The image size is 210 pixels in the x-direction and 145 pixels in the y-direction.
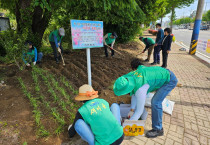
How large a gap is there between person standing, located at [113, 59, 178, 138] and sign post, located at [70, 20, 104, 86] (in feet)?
3.35

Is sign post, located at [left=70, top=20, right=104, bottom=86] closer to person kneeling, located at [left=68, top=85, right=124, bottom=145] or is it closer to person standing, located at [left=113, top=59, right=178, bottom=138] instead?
person standing, located at [left=113, top=59, right=178, bottom=138]

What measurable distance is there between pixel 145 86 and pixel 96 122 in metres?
0.91

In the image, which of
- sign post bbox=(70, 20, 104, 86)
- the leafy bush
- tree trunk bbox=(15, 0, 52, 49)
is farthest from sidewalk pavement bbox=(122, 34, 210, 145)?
tree trunk bbox=(15, 0, 52, 49)

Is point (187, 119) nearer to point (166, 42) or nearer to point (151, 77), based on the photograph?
point (151, 77)

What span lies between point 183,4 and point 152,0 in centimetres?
1464

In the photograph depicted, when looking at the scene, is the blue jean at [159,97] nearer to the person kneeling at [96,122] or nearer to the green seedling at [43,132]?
the person kneeling at [96,122]

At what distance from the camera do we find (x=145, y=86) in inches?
81.5

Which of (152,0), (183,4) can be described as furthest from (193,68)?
(183,4)

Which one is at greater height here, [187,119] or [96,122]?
[96,122]

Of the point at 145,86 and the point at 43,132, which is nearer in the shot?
the point at 145,86

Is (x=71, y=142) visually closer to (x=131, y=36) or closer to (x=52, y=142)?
(x=52, y=142)

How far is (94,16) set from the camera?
23.3 ft

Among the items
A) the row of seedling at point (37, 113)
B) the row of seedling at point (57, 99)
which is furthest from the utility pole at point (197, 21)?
the row of seedling at point (37, 113)

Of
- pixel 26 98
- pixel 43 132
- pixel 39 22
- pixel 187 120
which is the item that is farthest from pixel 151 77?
pixel 39 22
